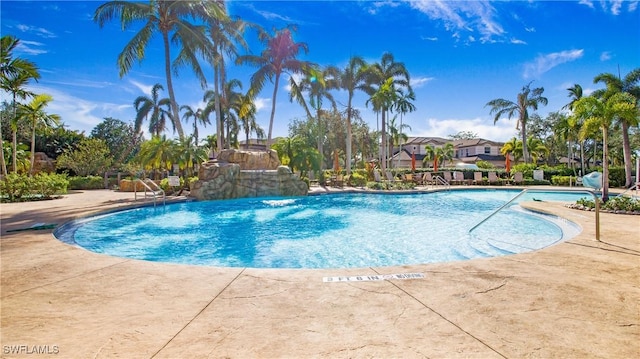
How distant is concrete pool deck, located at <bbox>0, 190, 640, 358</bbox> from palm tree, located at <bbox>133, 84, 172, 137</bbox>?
32329 millimetres

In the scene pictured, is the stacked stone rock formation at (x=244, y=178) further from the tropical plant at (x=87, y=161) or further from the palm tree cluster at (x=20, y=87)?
the tropical plant at (x=87, y=161)

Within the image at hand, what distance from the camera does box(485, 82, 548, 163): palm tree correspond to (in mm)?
31719

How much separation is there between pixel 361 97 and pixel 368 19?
→ 528 inches

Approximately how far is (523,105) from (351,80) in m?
18.8

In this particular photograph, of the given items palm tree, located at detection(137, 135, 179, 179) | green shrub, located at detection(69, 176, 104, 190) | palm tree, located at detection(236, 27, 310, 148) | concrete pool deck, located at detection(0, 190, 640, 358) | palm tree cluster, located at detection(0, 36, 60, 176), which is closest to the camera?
concrete pool deck, located at detection(0, 190, 640, 358)

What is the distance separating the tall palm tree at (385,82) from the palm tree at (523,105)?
424 inches

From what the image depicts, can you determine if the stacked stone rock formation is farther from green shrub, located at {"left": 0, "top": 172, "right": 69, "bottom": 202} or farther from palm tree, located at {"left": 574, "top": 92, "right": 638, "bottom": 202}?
palm tree, located at {"left": 574, "top": 92, "right": 638, "bottom": 202}

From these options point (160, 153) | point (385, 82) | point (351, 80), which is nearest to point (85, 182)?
point (160, 153)

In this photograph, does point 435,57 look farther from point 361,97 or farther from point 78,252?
point 78,252

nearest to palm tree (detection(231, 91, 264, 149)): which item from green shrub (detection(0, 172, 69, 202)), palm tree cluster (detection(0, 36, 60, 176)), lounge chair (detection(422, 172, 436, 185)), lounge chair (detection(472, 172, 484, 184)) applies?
palm tree cluster (detection(0, 36, 60, 176))

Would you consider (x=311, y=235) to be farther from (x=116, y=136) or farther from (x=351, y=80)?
(x=116, y=136)

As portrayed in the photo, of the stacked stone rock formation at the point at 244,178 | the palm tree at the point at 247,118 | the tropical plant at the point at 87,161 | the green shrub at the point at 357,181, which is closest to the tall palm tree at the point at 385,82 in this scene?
the green shrub at the point at 357,181

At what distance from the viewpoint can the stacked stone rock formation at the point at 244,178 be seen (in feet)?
53.8

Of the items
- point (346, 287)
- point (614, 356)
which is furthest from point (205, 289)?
point (614, 356)
